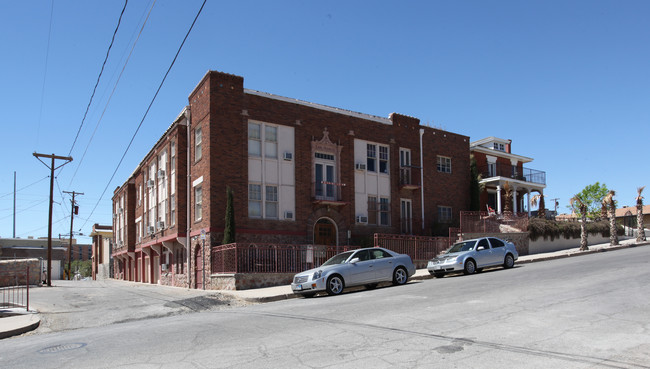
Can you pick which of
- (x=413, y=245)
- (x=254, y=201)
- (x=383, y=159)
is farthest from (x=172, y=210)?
(x=413, y=245)

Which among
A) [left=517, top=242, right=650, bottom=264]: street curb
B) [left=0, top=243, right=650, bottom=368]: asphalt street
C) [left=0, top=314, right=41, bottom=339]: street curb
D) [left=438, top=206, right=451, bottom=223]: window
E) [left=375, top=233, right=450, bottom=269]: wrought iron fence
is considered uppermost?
[left=438, top=206, right=451, bottom=223]: window

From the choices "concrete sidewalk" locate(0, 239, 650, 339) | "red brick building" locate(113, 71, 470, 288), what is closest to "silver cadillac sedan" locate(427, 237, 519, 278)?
"concrete sidewalk" locate(0, 239, 650, 339)

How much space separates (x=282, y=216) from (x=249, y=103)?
5652mm

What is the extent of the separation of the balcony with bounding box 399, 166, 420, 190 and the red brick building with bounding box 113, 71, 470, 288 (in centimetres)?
6

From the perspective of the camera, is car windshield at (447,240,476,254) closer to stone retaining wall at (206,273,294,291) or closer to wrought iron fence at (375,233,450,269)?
wrought iron fence at (375,233,450,269)

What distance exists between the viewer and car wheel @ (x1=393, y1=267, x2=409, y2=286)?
17969 mm

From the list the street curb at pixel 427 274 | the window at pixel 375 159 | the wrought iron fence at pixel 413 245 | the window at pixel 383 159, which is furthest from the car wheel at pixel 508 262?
the window at pixel 383 159

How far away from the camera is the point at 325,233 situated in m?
27.3

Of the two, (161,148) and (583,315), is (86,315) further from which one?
(161,148)

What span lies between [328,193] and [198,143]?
23.1 ft

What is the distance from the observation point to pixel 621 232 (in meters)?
41.1

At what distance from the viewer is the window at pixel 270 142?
25797mm

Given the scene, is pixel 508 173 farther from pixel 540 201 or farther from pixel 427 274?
pixel 427 274

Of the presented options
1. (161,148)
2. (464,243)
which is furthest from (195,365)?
(161,148)
